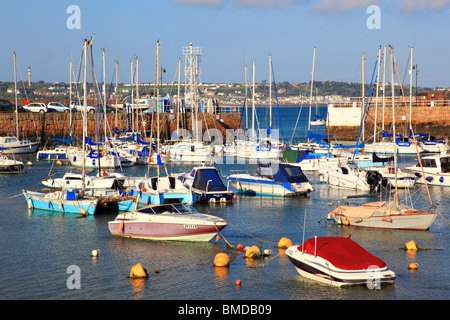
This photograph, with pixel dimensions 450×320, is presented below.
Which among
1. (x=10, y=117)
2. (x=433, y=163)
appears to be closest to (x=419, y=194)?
(x=433, y=163)

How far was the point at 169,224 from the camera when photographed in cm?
2455

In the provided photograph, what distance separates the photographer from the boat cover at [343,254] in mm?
18539

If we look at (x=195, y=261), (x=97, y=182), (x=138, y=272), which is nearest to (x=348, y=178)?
Answer: (x=97, y=182)

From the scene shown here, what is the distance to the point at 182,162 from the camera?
58.8 meters

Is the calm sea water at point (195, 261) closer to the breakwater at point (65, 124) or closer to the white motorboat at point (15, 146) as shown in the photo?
the white motorboat at point (15, 146)

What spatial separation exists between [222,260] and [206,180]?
1366cm

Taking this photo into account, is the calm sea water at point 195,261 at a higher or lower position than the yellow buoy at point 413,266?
lower

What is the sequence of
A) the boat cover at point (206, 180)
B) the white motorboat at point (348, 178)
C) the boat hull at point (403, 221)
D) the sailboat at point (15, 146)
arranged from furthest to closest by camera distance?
the sailboat at point (15, 146), the white motorboat at point (348, 178), the boat cover at point (206, 180), the boat hull at point (403, 221)

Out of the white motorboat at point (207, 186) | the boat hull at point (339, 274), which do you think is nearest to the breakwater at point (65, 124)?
the white motorboat at point (207, 186)

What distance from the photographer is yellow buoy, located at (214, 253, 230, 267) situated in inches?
845

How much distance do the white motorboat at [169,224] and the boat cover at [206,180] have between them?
932 cm

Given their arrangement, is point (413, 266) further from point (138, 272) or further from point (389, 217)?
point (138, 272)

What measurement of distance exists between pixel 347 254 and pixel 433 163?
25.4 m

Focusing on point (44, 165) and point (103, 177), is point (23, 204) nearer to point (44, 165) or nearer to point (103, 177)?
point (103, 177)
